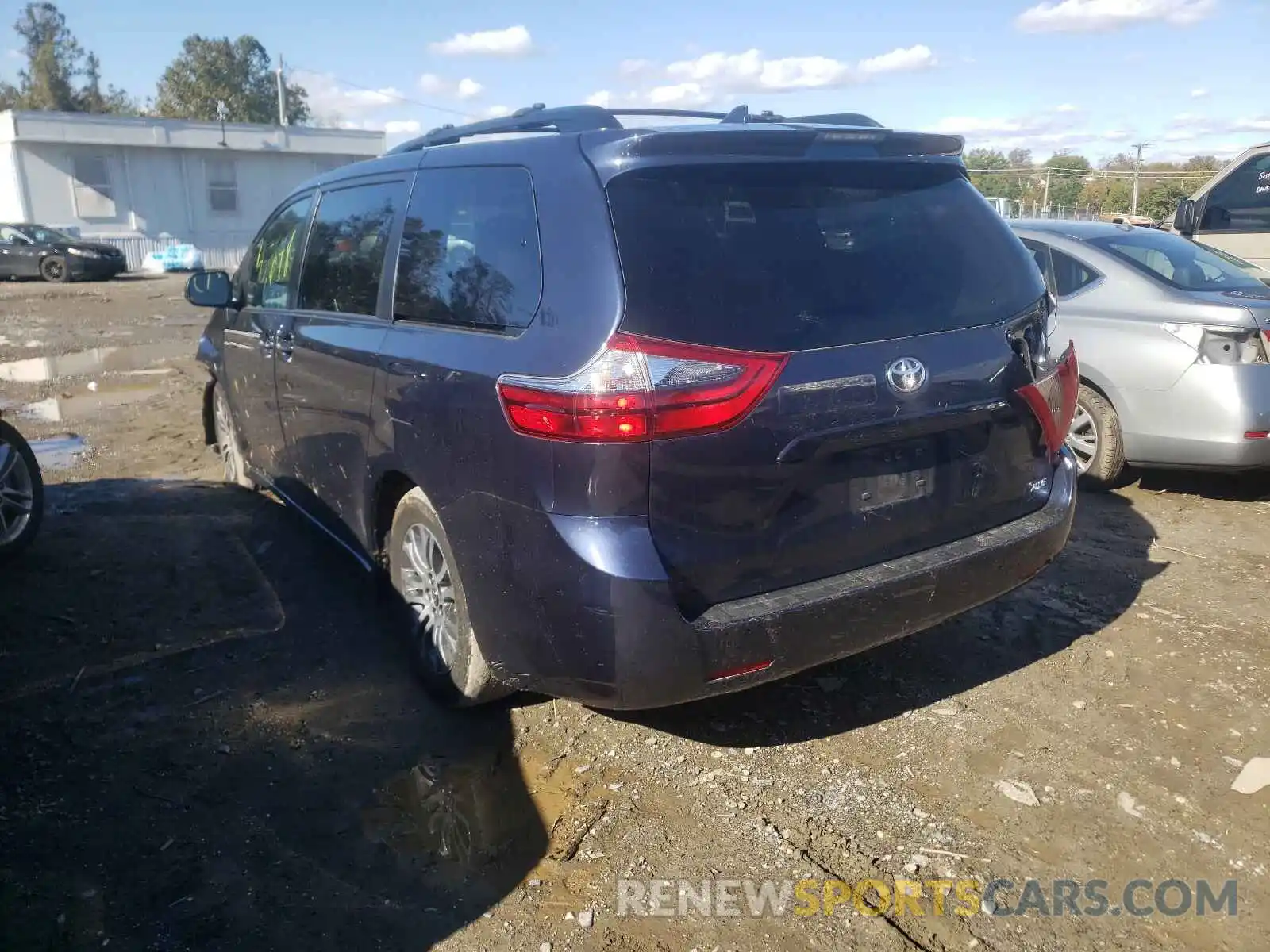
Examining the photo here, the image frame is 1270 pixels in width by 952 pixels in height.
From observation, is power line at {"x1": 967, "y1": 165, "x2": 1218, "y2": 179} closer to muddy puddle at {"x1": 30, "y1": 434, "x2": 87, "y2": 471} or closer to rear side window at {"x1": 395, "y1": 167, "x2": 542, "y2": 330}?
muddy puddle at {"x1": 30, "y1": 434, "x2": 87, "y2": 471}

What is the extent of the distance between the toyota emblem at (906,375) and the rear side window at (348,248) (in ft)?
6.58

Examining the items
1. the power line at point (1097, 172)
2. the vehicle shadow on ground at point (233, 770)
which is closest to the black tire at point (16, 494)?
the vehicle shadow on ground at point (233, 770)

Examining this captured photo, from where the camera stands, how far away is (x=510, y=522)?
2852 mm

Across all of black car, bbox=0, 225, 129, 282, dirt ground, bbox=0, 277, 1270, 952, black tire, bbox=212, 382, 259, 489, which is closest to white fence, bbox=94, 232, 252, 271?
black car, bbox=0, 225, 129, 282

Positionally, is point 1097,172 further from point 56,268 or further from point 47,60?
point 47,60

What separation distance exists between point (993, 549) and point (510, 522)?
→ 5.08 ft

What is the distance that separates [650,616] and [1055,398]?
68.1 inches

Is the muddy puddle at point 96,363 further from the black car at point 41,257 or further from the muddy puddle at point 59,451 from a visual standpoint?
the black car at point 41,257

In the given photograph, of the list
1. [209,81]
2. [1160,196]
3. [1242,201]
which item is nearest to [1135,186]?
[1160,196]

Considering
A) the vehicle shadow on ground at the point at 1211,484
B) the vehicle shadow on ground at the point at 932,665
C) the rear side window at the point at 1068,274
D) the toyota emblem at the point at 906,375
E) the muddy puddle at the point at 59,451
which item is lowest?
the vehicle shadow on ground at the point at 932,665

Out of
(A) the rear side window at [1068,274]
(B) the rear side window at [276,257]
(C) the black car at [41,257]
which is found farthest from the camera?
Result: (C) the black car at [41,257]

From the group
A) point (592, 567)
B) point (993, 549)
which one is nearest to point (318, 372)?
point (592, 567)

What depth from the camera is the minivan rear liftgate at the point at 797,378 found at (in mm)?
2635

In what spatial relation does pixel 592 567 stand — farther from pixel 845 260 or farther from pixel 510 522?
pixel 845 260
